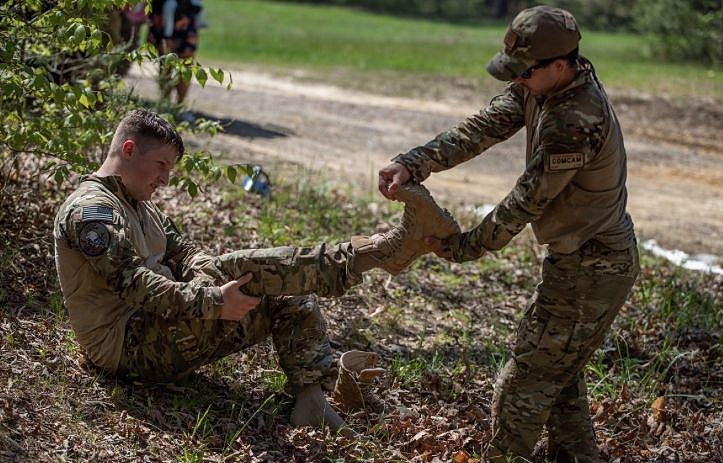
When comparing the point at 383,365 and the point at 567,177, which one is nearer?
the point at 567,177

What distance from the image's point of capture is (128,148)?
4637 mm

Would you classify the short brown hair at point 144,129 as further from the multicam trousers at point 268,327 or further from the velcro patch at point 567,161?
the velcro patch at point 567,161

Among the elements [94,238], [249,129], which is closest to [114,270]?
[94,238]

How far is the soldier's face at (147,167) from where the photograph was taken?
4.65 meters

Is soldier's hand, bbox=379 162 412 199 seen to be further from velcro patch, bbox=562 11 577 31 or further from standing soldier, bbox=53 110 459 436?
velcro patch, bbox=562 11 577 31

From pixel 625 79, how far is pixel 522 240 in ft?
40.1

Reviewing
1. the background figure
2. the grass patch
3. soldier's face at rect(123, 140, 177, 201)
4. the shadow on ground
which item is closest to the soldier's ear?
soldier's face at rect(123, 140, 177, 201)

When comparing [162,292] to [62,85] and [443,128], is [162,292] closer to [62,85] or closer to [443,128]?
[62,85]

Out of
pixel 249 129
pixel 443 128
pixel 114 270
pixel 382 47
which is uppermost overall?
pixel 114 270

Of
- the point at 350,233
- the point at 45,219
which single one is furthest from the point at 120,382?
the point at 350,233

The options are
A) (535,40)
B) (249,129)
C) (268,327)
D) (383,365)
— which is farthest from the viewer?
(249,129)

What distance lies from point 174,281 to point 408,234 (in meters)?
1.11

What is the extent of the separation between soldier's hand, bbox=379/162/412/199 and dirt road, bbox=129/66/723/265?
13.1 ft

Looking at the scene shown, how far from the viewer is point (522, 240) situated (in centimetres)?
891
